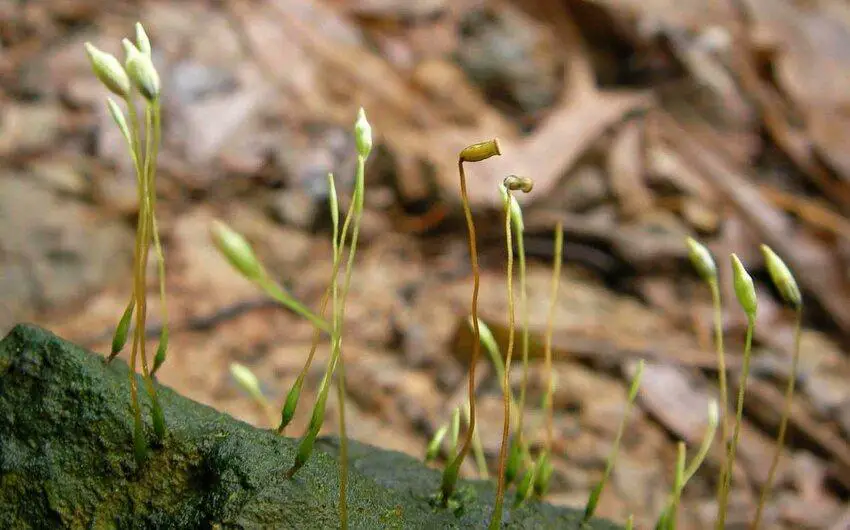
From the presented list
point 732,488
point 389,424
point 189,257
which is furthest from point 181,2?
point 732,488

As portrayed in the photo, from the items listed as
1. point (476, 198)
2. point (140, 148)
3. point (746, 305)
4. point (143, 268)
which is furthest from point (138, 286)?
point (476, 198)

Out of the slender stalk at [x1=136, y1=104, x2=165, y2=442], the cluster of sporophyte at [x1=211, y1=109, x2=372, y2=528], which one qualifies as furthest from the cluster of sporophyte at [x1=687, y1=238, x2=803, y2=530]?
the slender stalk at [x1=136, y1=104, x2=165, y2=442]

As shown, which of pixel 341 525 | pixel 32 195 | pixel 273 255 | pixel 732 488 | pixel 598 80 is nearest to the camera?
pixel 341 525

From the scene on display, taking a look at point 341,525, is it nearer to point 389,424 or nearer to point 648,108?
point 389,424

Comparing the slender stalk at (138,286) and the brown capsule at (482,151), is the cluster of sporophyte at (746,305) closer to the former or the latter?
the brown capsule at (482,151)

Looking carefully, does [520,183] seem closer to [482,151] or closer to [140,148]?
[482,151]

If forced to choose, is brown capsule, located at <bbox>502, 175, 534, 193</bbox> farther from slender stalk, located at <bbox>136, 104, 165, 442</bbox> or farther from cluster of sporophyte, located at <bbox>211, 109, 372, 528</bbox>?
slender stalk, located at <bbox>136, 104, 165, 442</bbox>
